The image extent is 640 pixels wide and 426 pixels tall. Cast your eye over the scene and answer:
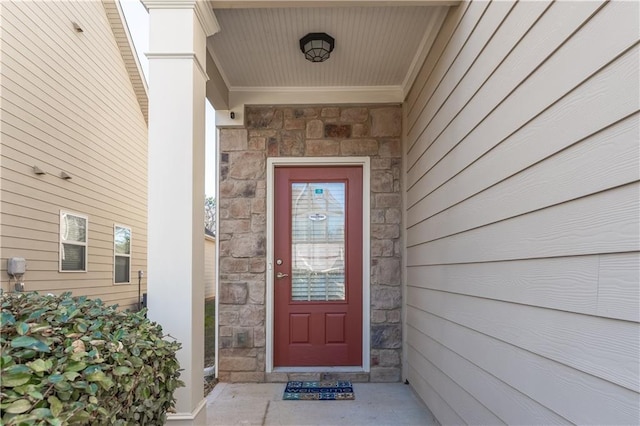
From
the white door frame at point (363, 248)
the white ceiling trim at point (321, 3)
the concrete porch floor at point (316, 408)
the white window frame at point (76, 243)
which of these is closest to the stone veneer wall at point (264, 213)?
the white door frame at point (363, 248)

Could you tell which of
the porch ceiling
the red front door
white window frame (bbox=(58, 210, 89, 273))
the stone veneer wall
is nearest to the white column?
the porch ceiling

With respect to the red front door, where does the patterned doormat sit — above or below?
below

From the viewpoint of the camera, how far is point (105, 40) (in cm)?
640

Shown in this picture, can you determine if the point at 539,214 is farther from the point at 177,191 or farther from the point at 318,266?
the point at 318,266

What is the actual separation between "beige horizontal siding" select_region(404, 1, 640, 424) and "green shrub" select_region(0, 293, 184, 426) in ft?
4.51

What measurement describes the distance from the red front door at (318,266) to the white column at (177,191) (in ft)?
5.75

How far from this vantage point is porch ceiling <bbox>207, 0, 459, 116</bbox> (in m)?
2.67

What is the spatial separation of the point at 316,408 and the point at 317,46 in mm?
2645

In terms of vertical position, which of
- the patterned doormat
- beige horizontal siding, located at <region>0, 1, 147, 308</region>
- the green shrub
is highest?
beige horizontal siding, located at <region>0, 1, 147, 308</region>

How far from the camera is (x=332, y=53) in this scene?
329cm

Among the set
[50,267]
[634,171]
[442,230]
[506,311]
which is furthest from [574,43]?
[50,267]

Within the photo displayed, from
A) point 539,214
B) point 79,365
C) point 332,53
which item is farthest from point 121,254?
point 539,214

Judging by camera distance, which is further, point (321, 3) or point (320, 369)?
point (320, 369)

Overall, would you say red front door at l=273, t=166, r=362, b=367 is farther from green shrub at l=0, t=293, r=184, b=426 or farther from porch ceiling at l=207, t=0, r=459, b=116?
green shrub at l=0, t=293, r=184, b=426
